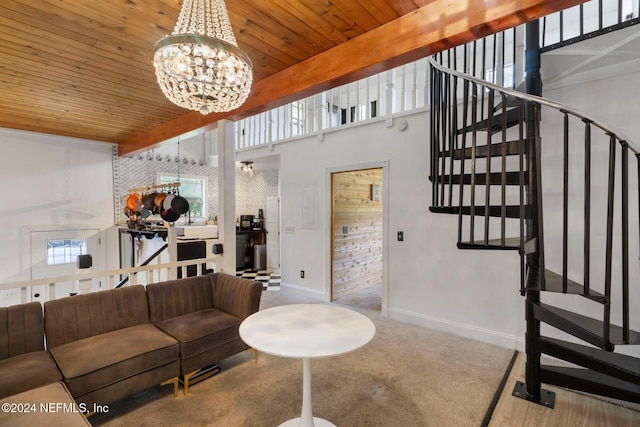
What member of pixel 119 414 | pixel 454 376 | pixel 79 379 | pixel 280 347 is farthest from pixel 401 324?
pixel 79 379

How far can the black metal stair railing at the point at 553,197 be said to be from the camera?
176 cm

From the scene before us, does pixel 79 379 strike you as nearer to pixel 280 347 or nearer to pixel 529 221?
pixel 280 347

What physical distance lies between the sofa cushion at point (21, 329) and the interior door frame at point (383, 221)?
10.6 feet

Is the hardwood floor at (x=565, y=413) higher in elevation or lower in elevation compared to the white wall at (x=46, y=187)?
lower

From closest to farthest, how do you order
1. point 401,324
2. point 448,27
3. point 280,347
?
point 280,347 → point 448,27 → point 401,324

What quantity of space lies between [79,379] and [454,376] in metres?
2.75

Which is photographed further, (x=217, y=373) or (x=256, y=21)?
(x=217, y=373)

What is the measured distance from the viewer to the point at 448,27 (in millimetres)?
1734

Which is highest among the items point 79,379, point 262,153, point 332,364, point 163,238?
point 262,153

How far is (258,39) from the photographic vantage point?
2.13m

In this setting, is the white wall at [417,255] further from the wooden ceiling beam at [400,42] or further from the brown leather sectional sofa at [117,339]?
the brown leather sectional sofa at [117,339]

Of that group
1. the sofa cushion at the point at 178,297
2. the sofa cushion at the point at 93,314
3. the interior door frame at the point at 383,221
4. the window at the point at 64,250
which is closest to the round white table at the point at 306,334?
the sofa cushion at the point at 178,297

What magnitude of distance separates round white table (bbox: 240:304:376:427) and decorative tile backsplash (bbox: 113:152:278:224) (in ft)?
15.9

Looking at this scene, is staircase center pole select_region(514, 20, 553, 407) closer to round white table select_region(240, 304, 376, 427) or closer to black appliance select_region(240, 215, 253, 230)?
round white table select_region(240, 304, 376, 427)
